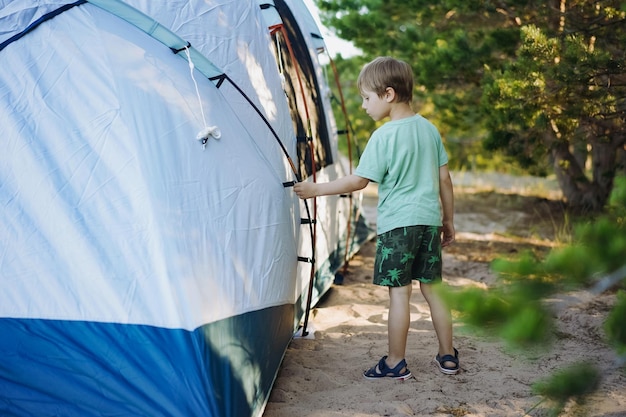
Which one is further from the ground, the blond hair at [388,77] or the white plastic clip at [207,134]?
the blond hair at [388,77]

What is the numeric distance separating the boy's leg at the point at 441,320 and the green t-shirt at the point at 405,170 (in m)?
0.34

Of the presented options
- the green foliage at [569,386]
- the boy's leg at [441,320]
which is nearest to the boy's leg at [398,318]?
the boy's leg at [441,320]

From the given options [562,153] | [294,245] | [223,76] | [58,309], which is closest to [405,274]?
[294,245]

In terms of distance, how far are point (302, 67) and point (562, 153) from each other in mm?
3512

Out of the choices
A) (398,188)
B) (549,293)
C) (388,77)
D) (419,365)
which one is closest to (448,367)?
(419,365)

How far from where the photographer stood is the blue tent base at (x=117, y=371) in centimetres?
259

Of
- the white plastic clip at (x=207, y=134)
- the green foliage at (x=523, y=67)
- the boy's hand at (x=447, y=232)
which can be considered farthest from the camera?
the green foliage at (x=523, y=67)

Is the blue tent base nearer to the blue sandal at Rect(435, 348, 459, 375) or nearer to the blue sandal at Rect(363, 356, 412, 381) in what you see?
the blue sandal at Rect(363, 356, 412, 381)

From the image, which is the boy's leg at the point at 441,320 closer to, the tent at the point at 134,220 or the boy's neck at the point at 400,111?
the tent at the point at 134,220

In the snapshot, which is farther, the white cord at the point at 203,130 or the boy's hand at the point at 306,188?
the boy's hand at the point at 306,188

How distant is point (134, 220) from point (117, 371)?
54 centimetres

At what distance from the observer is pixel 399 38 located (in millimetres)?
6777

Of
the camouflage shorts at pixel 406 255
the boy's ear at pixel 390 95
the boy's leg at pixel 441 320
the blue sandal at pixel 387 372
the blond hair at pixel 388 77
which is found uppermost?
the blond hair at pixel 388 77

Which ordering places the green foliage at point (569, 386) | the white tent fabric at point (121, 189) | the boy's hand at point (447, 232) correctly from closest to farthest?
the green foliage at point (569, 386)
the white tent fabric at point (121, 189)
the boy's hand at point (447, 232)
